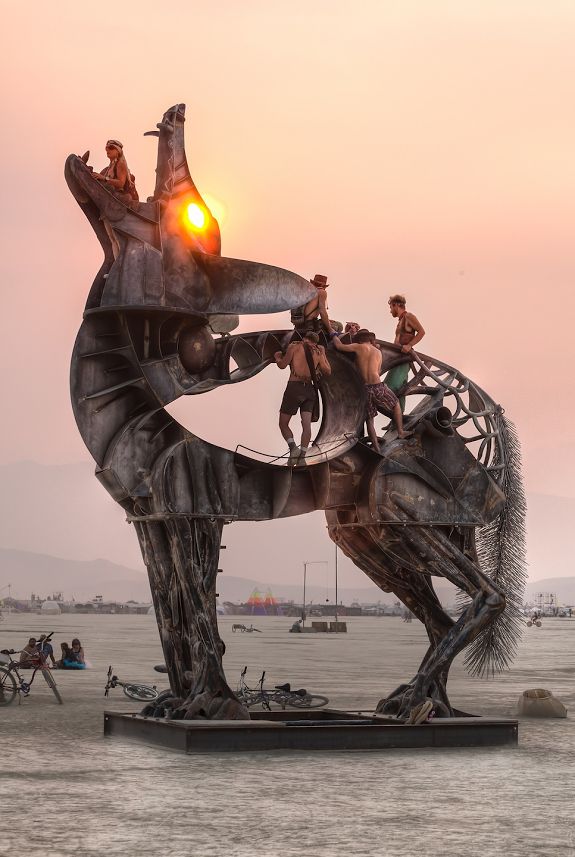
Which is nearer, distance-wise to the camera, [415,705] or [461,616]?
[415,705]

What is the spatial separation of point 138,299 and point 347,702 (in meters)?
10.3

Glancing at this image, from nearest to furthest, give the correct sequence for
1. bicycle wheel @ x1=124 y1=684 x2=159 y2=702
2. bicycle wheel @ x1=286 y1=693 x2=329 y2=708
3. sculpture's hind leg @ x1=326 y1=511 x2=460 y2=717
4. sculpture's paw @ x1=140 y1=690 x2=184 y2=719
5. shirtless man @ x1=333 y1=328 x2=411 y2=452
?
1. sculpture's paw @ x1=140 y1=690 x2=184 y2=719
2. shirtless man @ x1=333 y1=328 x2=411 y2=452
3. sculpture's hind leg @ x1=326 y1=511 x2=460 y2=717
4. bicycle wheel @ x1=286 y1=693 x2=329 y2=708
5. bicycle wheel @ x1=124 y1=684 x2=159 y2=702

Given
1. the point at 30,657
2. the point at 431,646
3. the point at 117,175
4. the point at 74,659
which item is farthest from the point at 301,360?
the point at 74,659

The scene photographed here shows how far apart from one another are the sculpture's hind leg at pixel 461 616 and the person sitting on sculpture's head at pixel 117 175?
5.33 meters

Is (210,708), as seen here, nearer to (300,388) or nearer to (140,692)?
(300,388)

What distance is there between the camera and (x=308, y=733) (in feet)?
50.5

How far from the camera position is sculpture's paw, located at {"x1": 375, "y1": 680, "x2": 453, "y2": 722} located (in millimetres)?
16062

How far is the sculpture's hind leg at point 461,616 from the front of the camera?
16281 millimetres

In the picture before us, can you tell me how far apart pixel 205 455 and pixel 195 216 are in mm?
2971

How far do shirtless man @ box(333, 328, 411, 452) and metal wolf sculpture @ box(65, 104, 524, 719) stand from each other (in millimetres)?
117

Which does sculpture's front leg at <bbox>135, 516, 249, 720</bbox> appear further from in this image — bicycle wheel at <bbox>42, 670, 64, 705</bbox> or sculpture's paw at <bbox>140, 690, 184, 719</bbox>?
bicycle wheel at <bbox>42, 670, 64, 705</bbox>

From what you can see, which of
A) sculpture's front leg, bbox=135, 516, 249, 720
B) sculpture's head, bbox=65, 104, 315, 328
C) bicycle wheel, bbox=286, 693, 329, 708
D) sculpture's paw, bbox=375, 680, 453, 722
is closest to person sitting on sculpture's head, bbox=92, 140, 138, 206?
sculpture's head, bbox=65, 104, 315, 328

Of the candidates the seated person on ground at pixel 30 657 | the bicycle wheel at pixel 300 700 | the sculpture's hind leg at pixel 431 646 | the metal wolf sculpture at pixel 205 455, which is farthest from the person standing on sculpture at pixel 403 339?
the seated person on ground at pixel 30 657

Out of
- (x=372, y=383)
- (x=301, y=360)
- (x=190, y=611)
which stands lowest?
(x=190, y=611)
